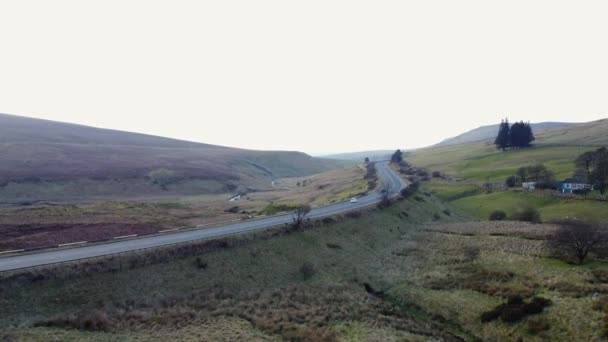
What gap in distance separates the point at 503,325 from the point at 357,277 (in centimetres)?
1287

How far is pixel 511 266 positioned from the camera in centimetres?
3472

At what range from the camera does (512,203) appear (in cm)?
7144

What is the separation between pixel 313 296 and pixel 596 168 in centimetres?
6795

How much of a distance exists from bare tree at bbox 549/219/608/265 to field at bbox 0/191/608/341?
1.50 metres

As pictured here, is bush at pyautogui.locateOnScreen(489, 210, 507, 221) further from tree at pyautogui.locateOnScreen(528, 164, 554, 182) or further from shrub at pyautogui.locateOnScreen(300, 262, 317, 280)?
shrub at pyautogui.locateOnScreen(300, 262, 317, 280)

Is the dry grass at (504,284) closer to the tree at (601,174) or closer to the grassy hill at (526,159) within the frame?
the tree at (601,174)

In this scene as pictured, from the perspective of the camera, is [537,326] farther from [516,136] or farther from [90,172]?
[516,136]

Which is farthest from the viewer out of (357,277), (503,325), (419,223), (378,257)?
(419,223)

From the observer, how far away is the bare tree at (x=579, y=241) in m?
33.9

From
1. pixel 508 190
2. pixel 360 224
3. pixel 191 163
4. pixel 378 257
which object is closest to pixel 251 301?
pixel 378 257

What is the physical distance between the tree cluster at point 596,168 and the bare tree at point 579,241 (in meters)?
41.6

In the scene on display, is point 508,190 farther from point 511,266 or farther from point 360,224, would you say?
point 511,266

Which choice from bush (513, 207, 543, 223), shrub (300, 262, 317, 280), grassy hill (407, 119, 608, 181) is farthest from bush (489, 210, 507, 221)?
shrub (300, 262, 317, 280)

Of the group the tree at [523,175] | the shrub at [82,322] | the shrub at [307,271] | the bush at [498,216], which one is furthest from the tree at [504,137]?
the shrub at [82,322]
